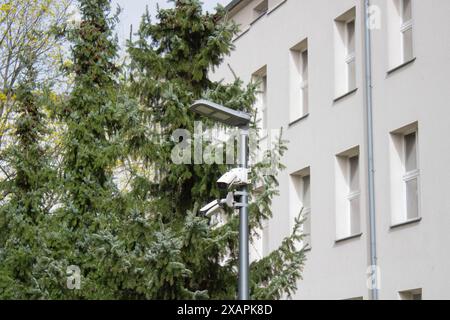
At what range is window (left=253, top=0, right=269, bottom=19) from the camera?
29.7 metres

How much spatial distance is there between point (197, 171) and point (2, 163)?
1322 cm

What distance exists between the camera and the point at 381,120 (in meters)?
22.4

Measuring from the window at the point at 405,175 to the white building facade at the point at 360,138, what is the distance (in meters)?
0.02

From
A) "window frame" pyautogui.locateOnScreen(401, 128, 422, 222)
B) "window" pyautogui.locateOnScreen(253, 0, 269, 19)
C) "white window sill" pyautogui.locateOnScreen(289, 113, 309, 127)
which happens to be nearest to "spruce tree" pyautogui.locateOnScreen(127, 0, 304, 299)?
"window frame" pyautogui.locateOnScreen(401, 128, 422, 222)

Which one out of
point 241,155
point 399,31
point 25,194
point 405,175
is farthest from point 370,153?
point 241,155

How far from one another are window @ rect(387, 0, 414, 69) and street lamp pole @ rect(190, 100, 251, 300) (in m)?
8.67

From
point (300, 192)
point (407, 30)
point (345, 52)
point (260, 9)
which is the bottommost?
point (300, 192)

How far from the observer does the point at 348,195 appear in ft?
77.5

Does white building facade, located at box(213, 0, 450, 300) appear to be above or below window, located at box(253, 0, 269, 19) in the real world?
below

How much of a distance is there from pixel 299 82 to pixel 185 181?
10480mm

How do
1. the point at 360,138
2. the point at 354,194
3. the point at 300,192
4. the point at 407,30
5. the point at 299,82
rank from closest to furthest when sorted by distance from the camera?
the point at 407,30
the point at 360,138
the point at 354,194
the point at 300,192
the point at 299,82

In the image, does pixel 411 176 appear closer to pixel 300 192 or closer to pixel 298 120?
pixel 300 192

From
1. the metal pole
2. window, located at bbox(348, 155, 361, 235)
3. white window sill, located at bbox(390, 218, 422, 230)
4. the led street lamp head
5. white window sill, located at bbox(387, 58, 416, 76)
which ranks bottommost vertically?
the metal pole

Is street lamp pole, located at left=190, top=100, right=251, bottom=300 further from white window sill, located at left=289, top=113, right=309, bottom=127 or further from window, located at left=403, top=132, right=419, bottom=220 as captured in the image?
white window sill, located at left=289, top=113, right=309, bottom=127
